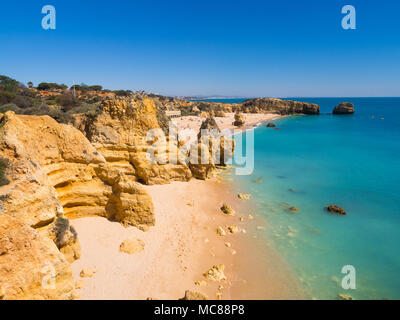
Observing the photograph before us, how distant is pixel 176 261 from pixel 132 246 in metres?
1.69

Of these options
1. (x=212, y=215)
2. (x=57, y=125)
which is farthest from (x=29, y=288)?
(x=212, y=215)

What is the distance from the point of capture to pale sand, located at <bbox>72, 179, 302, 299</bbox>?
6.65 meters

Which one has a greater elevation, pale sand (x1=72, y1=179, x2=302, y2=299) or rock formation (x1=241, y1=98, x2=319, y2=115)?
rock formation (x1=241, y1=98, x2=319, y2=115)

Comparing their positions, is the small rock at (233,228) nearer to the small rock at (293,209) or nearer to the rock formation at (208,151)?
the small rock at (293,209)

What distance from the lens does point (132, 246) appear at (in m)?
7.91

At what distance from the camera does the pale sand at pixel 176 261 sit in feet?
21.8

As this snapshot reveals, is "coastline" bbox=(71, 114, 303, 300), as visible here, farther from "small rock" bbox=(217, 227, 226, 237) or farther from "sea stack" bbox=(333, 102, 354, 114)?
"sea stack" bbox=(333, 102, 354, 114)

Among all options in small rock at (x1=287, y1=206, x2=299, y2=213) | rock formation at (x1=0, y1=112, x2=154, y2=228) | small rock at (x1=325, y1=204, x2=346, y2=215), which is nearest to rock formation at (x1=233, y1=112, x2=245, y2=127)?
small rock at (x1=325, y1=204, x2=346, y2=215)

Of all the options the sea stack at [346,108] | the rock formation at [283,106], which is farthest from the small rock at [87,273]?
the sea stack at [346,108]

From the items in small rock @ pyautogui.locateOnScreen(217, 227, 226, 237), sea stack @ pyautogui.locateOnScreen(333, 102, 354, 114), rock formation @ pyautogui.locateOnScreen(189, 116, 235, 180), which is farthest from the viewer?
sea stack @ pyautogui.locateOnScreen(333, 102, 354, 114)

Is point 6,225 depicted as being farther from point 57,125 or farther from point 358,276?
point 358,276

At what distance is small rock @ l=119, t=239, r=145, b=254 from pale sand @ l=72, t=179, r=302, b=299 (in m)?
0.16

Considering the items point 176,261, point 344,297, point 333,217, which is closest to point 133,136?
point 176,261

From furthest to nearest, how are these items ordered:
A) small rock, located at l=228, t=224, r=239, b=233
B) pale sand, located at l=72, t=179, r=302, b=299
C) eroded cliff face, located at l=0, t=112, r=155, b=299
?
small rock, located at l=228, t=224, r=239, b=233 → pale sand, located at l=72, t=179, r=302, b=299 → eroded cliff face, located at l=0, t=112, r=155, b=299
